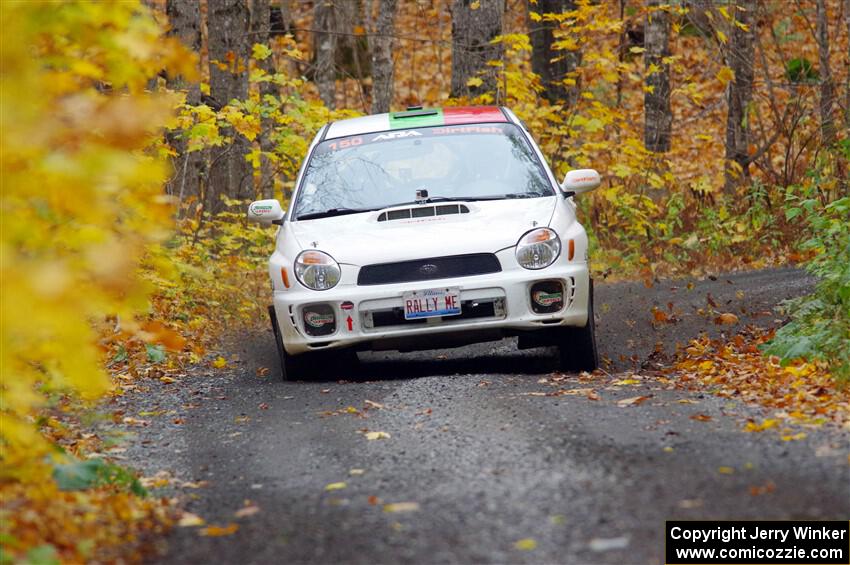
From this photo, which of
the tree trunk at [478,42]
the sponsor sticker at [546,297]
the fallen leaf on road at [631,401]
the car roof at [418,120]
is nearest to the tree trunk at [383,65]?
the tree trunk at [478,42]

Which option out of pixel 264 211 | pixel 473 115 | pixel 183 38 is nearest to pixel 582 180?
pixel 473 115

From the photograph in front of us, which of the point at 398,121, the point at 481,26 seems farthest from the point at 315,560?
the point at 481,26

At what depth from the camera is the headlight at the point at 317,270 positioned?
26.5ft

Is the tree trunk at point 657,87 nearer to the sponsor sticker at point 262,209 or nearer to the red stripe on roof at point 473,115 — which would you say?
the red stripe on roof at point 473,115

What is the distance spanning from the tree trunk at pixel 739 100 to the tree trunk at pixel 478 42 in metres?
3.59

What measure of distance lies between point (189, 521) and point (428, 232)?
3799mm

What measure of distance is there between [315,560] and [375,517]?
1.63 feet

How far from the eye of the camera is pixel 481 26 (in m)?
15.7

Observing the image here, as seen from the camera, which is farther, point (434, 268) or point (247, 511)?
point (434, 268)

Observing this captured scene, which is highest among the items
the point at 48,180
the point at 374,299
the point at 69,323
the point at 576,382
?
the point at 48,180

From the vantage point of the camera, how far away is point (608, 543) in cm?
397

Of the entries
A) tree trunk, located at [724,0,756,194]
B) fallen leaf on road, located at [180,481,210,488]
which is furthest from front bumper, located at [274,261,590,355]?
tree trunk, located at [724,0,756,194]

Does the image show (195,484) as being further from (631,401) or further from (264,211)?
(264,211)

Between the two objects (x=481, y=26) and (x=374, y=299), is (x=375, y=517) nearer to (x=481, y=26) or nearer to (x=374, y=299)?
(x=374, y=299)
